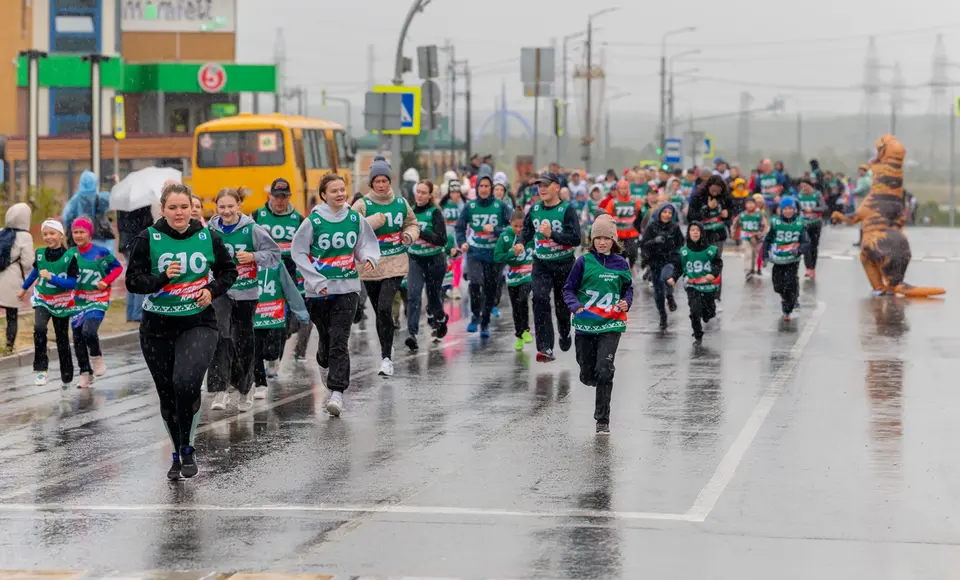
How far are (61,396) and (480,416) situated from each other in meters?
3.88

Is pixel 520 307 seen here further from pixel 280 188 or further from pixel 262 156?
pixel 262 156

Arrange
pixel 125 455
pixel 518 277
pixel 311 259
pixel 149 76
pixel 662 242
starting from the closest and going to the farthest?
pixel 125 455 < pixel 311 259 < pixel 518 277 < pixel 662 242 < pixel 149 76

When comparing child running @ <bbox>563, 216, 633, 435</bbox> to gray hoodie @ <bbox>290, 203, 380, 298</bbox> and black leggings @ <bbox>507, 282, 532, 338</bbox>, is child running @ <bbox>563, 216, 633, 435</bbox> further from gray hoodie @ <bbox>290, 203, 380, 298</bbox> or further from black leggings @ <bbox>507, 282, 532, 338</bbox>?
black leggings @ <bbox>507, 282, 532, 338</bbox>

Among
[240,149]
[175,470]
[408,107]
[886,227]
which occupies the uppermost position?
[408,107]

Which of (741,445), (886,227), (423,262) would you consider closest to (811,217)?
(886,227)

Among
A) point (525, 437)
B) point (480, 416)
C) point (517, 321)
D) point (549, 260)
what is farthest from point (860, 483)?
point (517, 321)

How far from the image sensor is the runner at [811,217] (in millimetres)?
29344

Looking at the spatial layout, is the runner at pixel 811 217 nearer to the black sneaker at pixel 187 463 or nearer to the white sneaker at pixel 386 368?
the white sneaker at pixel 386 368

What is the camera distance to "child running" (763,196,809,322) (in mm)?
21516

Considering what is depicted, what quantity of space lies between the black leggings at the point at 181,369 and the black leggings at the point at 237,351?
2713 millimetres

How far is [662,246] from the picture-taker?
68.7 ft

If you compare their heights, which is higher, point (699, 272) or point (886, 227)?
point (886, 227)

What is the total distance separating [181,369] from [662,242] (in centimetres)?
1157


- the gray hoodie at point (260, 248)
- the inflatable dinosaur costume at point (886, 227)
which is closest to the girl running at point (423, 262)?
the gray hoodie at point (260, 248)
